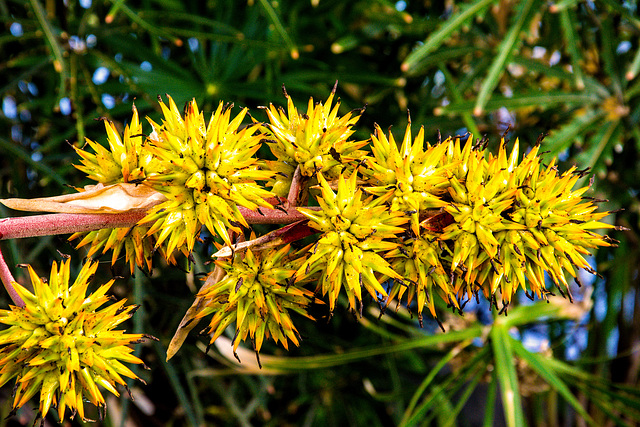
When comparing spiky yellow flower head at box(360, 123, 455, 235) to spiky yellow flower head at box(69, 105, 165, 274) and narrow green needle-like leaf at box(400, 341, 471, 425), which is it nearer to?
spiky yellow flower head at box(69, 105, 165, 274)

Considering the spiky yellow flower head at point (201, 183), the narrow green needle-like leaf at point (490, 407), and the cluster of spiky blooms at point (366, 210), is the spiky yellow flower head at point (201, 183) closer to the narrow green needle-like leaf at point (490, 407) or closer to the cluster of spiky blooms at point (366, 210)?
the cluster of spiky blooms at point (366, 210)

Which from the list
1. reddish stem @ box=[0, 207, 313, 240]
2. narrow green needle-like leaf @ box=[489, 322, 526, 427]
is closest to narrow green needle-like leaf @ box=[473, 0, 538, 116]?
narrow green needle-like leaf @ box=[489, 322, 526, 427]

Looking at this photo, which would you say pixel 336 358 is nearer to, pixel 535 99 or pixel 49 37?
pixel 535 99

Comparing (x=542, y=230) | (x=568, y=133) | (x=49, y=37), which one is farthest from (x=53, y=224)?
(x=568, y=133)

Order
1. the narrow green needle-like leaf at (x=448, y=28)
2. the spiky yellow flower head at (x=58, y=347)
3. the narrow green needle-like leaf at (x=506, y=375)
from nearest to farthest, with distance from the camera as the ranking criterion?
1. the spiky yellow flower head at (x=58, y=347)
2. the narrow green needle-like leaf at (x=506, y=375)
3. the narrow green needle-like leaf at (x=448, y=28)

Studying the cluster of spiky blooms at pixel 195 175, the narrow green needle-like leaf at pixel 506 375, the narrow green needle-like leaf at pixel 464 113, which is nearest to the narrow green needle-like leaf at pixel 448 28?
the narrow green needle-like leaf at pixel 464 113

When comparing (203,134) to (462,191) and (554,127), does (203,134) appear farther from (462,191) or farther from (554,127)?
(554,127)
